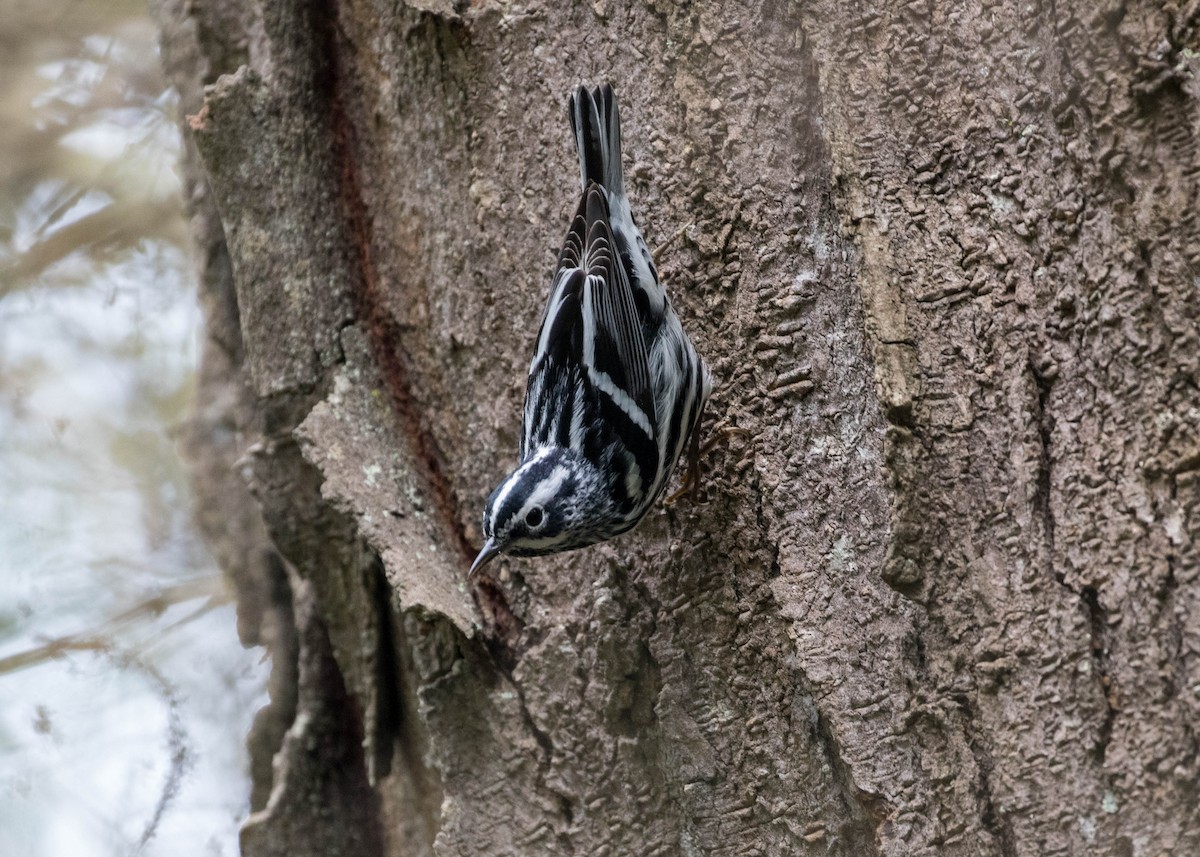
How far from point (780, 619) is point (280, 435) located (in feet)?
4.79

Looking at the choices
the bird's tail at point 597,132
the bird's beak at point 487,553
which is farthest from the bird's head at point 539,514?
the bird's tail at point 597,132

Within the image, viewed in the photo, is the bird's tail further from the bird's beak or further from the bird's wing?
the bird's beak

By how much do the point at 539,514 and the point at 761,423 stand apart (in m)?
0.59

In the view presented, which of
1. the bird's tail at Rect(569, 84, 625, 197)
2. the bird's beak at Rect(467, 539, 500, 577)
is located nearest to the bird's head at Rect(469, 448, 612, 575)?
the bird's beak at Rect(467, 539, 500, 577)

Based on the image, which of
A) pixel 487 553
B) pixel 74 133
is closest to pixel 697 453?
pixel 487 553

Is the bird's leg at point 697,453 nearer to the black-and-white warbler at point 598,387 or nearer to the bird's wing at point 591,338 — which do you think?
the black-and-white warbler at point 598,387

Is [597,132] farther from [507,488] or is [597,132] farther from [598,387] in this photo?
[507,488]

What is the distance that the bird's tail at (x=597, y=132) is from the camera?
255 cm

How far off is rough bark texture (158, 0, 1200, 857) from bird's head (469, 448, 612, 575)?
0.11 meters

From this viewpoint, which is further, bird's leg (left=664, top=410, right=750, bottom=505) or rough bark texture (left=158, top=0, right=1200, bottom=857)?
bird's leg (left=664, top=410, right=750, bottom=505)

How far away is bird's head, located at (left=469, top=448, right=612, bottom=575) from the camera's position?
257cm

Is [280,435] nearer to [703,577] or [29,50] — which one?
[703,577]

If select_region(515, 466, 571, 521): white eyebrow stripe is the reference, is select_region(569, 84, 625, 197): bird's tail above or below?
above

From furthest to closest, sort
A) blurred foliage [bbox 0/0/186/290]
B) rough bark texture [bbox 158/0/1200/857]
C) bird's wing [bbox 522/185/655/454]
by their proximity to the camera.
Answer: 1. blurred foliage [bbox 0/0/186/290]
2. bird's wing [bbox 522/185/655/454]
3. rough bark texture [bbox 158/0/1200/857]
